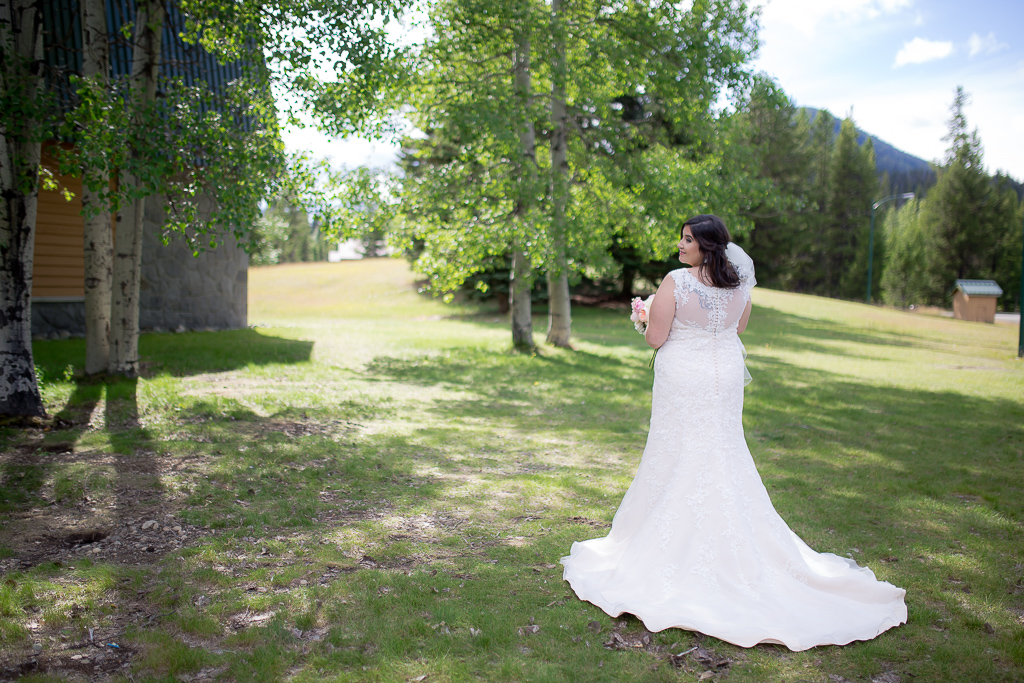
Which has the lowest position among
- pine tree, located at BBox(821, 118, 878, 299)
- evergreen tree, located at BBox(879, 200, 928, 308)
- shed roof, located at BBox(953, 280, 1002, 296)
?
shed roof, located at BBox(953, 280, 1002, 296)

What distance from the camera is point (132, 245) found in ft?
28.5

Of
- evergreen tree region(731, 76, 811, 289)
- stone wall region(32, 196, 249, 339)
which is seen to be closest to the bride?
stone wall region(32, 196, 249, 339)

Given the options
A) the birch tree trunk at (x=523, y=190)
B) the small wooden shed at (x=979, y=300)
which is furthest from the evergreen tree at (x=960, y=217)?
the birch tree trunk at (x=523, y=190)

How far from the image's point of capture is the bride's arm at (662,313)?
3.85 metres

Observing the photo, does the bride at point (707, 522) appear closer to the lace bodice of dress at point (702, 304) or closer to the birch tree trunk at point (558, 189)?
the lace bodice of dress at point (702, 304)

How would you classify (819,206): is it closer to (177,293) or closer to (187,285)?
(187,285)

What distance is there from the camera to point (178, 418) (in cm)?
737

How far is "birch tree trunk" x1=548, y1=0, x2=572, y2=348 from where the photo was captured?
11461 millimetres

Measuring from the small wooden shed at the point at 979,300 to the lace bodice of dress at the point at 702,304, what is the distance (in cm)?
2966

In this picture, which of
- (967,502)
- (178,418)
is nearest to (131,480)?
(178,418)

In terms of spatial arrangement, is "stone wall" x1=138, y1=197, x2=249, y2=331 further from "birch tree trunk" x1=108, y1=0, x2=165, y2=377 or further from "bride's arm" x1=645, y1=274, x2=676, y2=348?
"bride's arm" x1=645, y1=274, x2=676, y2=348

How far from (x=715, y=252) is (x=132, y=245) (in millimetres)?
8028

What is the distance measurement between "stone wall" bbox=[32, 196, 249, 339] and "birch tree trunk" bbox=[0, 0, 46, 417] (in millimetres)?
6458

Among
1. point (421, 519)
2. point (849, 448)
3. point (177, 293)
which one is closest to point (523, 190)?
point (849, 448)
